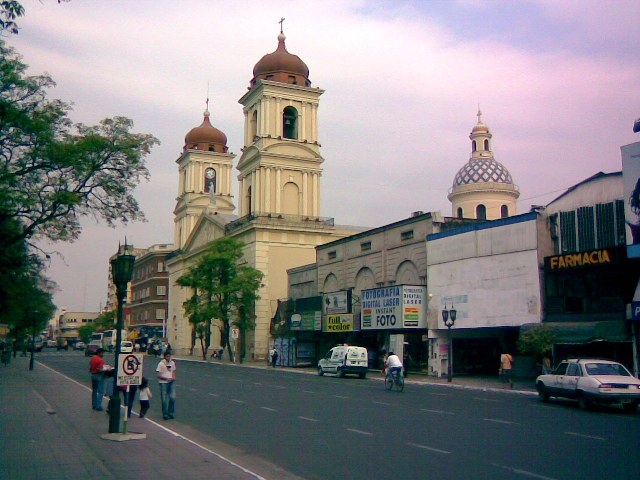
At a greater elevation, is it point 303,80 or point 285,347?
point 303,80

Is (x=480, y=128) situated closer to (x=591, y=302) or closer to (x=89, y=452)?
(x=591, y=302)

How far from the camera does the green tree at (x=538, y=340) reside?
31266mm

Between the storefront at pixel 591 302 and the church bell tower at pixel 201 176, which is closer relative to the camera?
the storefront at pixel 591 302

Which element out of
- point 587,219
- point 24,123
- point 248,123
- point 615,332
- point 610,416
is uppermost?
point 248,123

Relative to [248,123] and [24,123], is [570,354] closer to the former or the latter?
[24,123]

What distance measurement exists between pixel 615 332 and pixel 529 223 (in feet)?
24.8

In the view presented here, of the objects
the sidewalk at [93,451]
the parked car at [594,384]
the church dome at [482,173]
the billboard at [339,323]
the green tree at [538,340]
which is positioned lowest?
the sidewalk at [93,451]

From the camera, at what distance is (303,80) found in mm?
70875

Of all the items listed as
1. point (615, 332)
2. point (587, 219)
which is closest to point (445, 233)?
point (587, 219)

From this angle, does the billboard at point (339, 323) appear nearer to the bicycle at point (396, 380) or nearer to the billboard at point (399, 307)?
the billboard at point (399, 307)

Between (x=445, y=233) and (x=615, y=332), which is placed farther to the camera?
(x=445, y=233)

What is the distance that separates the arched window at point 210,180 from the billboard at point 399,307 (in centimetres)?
4916

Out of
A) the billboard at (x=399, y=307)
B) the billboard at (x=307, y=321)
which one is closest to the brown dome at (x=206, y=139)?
Result: the billboard at (x=307, y=321)

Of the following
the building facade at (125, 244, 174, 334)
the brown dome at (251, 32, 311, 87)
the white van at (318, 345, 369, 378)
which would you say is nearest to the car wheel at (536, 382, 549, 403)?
the white van at (318, 345, 369, 378)
